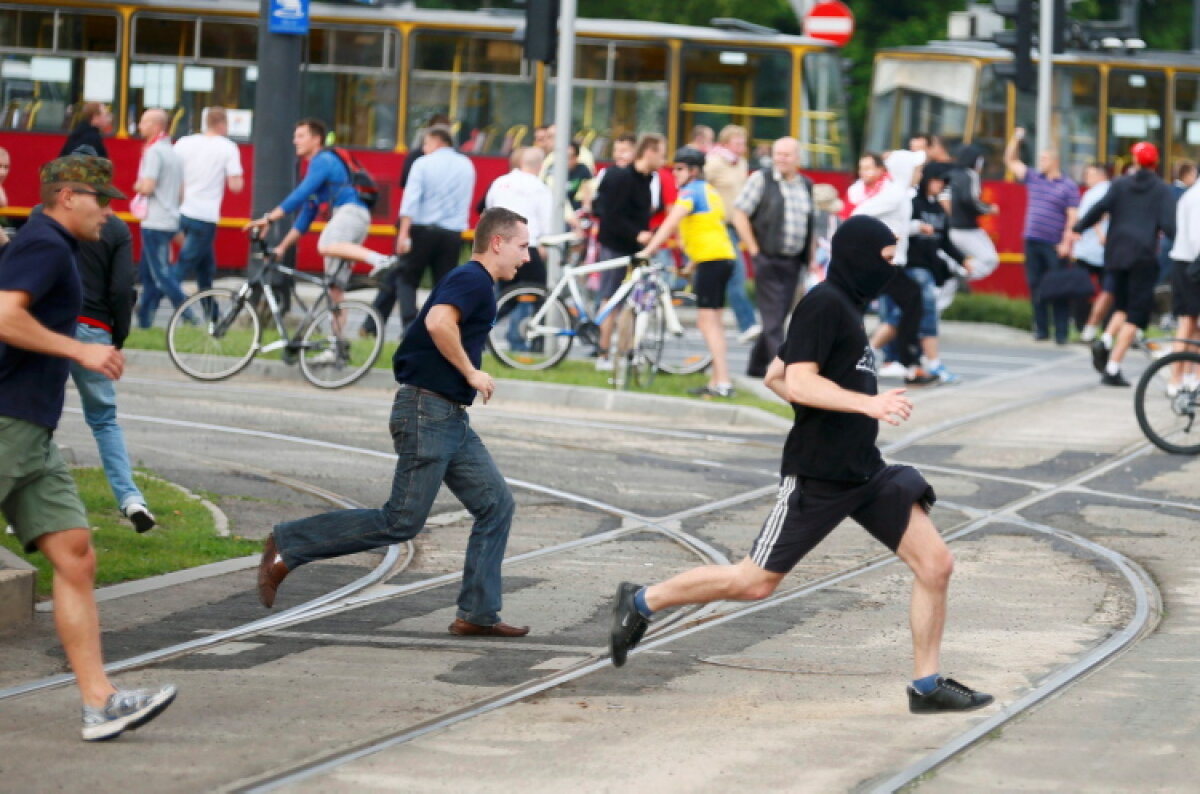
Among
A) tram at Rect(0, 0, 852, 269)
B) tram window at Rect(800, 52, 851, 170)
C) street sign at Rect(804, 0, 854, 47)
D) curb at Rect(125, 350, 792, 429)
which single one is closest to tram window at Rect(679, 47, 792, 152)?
tram at Rect(0, 0, 852, 269)

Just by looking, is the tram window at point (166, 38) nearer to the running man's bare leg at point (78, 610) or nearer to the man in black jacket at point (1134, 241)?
the man in black jacket at point (1134, 241)

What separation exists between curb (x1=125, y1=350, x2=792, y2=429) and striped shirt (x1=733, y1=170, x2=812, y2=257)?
152 cm

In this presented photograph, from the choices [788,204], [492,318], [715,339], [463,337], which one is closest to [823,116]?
[788,204]

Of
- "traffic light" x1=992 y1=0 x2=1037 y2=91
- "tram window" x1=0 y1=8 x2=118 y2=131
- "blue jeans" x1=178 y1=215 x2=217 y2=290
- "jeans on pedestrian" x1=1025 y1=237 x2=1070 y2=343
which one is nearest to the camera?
"blue jeans" x1=178 y1=215 x2=217 y2=290

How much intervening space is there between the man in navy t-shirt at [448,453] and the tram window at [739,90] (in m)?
18.0

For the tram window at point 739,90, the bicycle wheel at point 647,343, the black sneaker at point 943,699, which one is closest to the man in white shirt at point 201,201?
the bicycle wheel at point 647,343

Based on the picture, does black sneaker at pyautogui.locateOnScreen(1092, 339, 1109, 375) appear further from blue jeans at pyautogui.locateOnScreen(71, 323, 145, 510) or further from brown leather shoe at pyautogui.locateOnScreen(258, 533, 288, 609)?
brown leather shoe at pyautogui.locateOnScreen(258, 533, 288, 609)

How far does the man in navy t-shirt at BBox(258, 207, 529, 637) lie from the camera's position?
A: 757cm

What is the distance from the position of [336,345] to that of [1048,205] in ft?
32.5

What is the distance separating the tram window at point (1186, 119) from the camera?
27.0 meters

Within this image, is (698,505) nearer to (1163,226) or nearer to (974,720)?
(974,720)

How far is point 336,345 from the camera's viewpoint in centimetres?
1559

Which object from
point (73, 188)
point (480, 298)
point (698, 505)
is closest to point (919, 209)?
point (698, 505)

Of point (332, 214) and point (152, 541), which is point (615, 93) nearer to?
point (332, 214)
